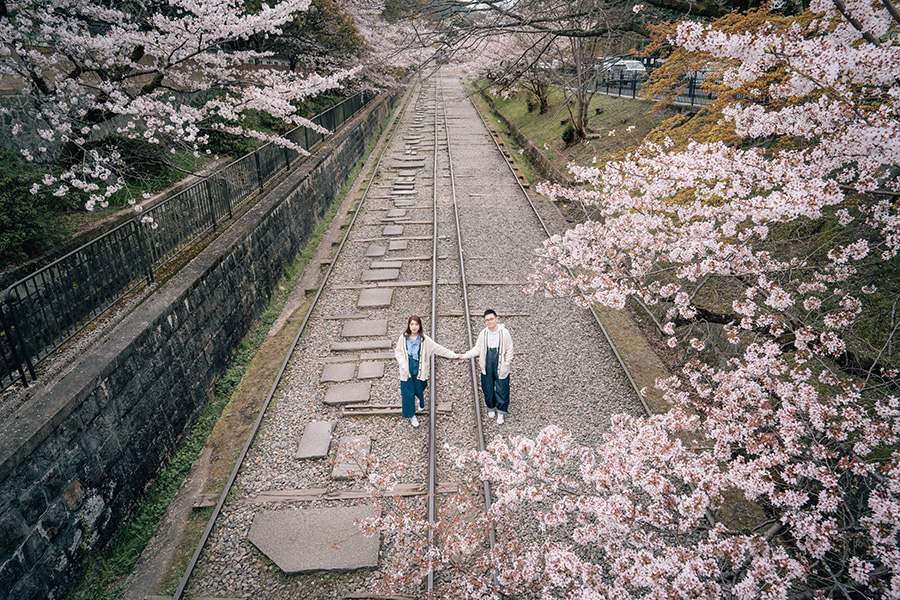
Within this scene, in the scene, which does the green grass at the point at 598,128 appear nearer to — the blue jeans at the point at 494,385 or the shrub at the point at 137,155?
the blue jeans at the point at 494,385

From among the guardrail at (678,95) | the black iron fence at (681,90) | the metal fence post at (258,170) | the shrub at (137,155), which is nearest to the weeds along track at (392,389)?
the metal fence post at (258,170)

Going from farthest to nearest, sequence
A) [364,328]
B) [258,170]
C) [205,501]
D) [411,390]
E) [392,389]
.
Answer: [258,170] → [364,328] → [392,389] → [411,390] → [205,501]

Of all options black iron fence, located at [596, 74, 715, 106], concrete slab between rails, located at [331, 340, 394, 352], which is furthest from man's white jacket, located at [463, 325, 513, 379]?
black iron fence, located at [596, 74, 715, 106]

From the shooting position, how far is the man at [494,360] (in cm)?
640

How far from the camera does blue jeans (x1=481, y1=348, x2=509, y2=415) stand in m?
6.56

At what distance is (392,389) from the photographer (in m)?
7.59

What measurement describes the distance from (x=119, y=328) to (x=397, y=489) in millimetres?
4024

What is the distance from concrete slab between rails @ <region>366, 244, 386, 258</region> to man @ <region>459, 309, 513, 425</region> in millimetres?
6330

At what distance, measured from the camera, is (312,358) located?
840 centimetres

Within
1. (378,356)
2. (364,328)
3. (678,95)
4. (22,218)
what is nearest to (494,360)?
(378,356)

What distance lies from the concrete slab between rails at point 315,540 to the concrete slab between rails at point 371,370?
8.34 feet

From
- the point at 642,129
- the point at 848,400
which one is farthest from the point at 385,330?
the point at 642,129

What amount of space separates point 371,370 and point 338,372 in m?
0.55

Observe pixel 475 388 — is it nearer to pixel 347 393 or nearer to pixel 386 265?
pixel 347 393
